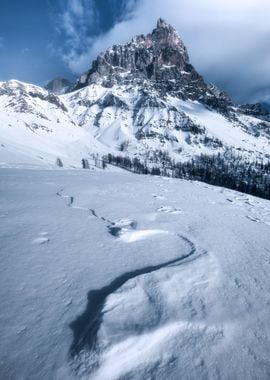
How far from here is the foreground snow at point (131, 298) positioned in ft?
9.13

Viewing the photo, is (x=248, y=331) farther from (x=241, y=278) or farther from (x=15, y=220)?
(x=15, y=220)

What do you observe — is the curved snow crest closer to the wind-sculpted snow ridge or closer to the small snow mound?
the wind-sculpted snow ridge

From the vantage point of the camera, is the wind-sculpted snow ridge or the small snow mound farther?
the small snow mound

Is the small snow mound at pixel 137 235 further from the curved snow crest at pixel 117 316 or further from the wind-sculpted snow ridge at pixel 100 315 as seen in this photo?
the curved snow crest at pixel 117 316

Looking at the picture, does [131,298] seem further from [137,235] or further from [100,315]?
[137,235]

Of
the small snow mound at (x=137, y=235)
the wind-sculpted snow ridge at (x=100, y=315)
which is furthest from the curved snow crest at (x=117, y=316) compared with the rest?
the small snow mound at (x=137, y=235)

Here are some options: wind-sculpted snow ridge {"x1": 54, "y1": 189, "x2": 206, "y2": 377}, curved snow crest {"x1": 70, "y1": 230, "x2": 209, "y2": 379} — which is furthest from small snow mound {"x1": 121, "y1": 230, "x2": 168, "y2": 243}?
curved snow crest {"x1": 70, "y1": 230, "x2": 209, "y2": 379}

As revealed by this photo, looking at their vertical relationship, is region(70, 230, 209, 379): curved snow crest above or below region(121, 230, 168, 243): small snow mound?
below

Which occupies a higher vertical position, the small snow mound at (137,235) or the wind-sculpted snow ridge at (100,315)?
the small snow mound at (137,235)

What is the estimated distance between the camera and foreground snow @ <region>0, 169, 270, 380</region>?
2783 mm

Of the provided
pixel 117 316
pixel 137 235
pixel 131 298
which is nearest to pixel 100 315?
pixel 117 316

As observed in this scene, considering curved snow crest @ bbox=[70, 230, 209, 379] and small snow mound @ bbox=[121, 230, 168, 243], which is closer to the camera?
curved snow crest @ bbox=[70, 230, 209, 379]

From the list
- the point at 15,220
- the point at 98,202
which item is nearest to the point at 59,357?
the point at 15,220

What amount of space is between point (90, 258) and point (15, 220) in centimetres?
320
